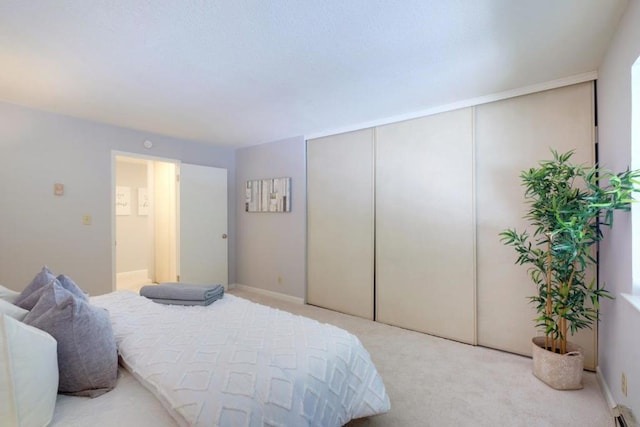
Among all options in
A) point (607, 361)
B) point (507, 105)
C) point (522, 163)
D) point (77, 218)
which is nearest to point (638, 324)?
point (607, 361)

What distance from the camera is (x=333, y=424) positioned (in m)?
1.37

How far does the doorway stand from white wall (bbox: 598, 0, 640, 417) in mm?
4539

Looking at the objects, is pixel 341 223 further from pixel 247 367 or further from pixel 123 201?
pixel 123 201

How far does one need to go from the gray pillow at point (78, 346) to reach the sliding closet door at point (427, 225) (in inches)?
108

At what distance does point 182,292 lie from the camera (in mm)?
2205

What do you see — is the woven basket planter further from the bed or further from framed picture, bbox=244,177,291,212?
framed picture, bbox=244,177,291,212

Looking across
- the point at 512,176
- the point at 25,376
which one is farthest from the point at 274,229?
the point at 25,376

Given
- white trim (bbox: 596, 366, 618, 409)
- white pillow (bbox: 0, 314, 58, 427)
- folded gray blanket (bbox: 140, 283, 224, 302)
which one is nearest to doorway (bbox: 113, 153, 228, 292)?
folded gray blanket (bbox: 140, 283, 224, 302)

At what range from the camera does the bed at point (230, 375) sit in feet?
3.56

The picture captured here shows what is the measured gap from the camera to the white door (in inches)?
170

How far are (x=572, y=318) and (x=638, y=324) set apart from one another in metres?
0.69

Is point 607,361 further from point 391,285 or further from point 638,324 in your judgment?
point 391,285

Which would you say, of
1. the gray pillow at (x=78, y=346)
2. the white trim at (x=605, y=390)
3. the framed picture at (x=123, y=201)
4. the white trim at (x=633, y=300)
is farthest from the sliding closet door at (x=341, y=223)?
the framed picture at (x=123, y=201)

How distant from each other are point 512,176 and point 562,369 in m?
1.57
